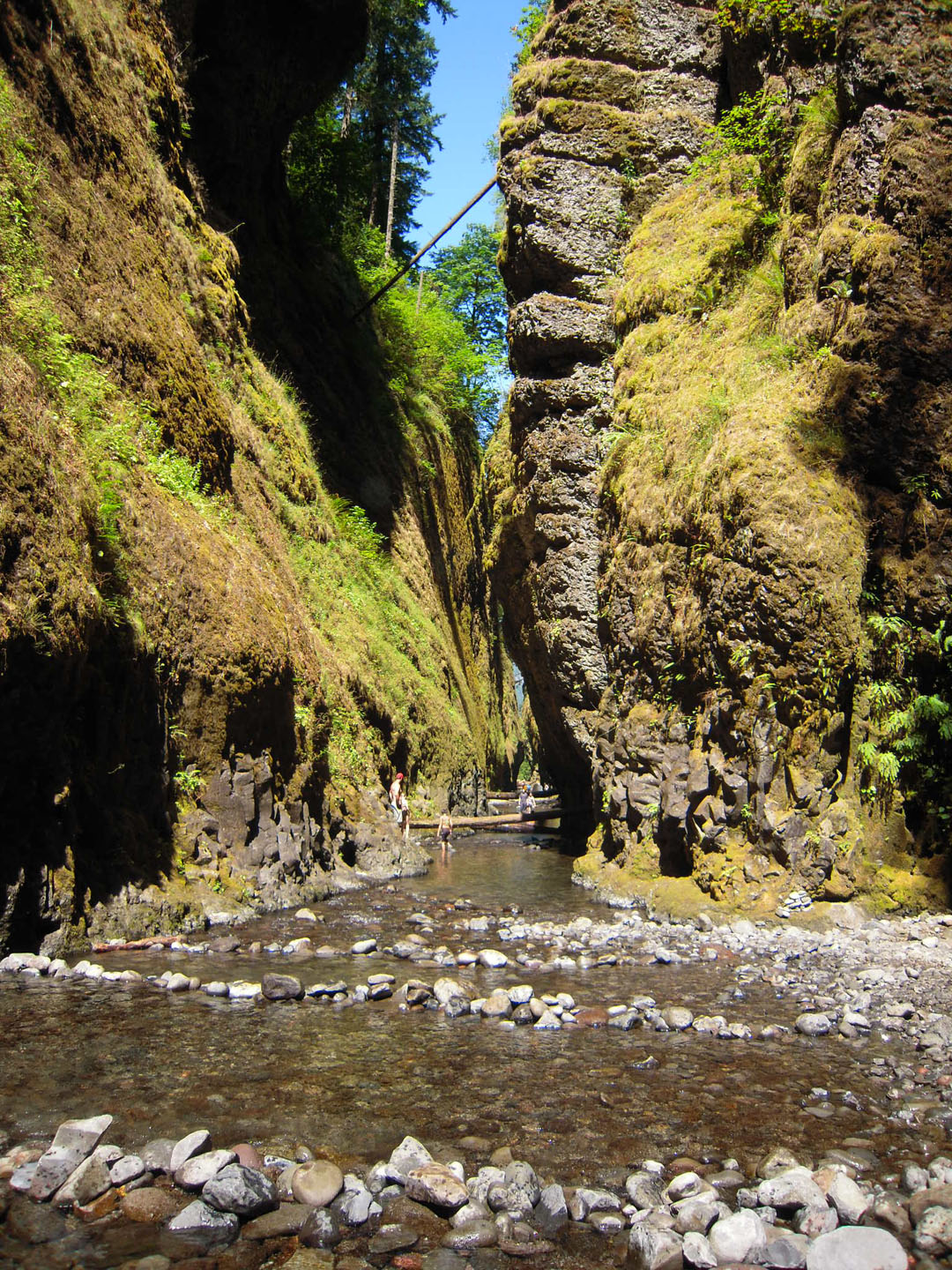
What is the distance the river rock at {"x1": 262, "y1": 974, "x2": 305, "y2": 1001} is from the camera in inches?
254

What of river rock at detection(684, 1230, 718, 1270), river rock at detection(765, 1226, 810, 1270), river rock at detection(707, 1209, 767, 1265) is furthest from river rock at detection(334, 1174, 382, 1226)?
river rock at detection(765, 1226, 810, 1270)

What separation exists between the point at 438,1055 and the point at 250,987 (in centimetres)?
191

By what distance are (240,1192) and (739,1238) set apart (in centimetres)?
194

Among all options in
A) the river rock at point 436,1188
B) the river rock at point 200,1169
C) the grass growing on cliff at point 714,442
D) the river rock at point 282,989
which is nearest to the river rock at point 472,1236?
the river rock at point 436,1188

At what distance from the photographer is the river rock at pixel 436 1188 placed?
3.48 meters

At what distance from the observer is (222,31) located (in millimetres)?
18297

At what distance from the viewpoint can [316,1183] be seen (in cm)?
355

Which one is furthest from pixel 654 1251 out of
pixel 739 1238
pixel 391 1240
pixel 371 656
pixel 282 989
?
pixel 371 656

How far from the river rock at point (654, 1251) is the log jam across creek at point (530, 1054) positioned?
12 cm

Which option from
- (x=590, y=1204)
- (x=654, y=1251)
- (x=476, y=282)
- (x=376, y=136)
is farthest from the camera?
(x=476, y=282)

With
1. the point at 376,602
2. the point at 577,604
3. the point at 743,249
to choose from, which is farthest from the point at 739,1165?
the point at 376,602

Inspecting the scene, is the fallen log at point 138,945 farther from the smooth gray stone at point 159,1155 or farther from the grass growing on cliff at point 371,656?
the grass growing on cliff at point 371,656

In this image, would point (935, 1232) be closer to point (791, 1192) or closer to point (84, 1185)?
point (791, 1192)

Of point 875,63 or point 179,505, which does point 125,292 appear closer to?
point 179,505
